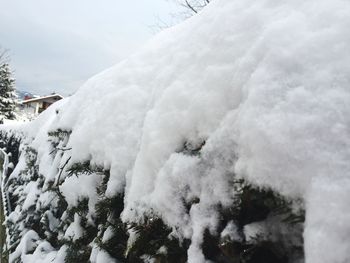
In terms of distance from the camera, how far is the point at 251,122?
107 cm

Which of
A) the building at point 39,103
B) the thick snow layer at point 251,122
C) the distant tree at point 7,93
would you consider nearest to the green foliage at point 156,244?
the thick snow layer at point 251,122

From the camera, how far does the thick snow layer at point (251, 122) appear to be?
34.6 inches

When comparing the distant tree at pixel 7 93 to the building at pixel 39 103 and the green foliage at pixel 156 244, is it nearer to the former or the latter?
the building at pixel 39 103

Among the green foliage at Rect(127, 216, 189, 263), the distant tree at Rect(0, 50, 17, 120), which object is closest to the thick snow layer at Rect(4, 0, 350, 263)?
the green foliage at Rect(127, 216, 189, 263)

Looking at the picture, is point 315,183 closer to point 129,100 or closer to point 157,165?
point 157,165

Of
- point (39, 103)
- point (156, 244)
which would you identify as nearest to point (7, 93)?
point (39, 103)

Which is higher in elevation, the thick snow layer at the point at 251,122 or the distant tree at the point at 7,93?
the thick snow layer at the point at 251,122

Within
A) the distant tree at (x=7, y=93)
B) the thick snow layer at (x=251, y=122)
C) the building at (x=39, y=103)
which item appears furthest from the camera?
the building at (x=39, y=103)

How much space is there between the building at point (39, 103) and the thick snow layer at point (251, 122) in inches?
1880

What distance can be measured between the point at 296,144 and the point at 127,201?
0.95 meters

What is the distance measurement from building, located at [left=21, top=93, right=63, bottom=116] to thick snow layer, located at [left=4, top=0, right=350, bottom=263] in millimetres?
47740

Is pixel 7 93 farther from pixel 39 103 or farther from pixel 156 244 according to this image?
pixel 156 244

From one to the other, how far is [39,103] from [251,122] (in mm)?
52743

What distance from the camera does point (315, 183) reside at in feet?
2.80
